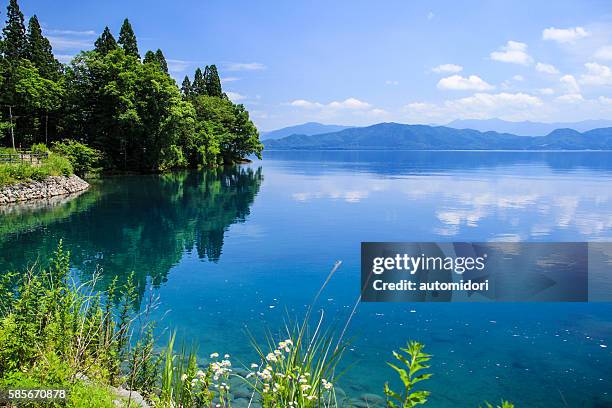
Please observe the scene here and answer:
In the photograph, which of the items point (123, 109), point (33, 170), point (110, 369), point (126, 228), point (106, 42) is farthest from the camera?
point (106, 42)

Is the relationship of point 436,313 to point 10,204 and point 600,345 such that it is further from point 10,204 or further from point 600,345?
point 10,204

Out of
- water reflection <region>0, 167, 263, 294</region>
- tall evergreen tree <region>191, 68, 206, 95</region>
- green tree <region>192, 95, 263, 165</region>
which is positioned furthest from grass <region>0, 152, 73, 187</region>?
tall evergreen tree <region>191, 68, 206, 95</region>

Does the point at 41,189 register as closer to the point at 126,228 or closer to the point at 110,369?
the point at 126,228

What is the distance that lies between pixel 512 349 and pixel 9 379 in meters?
9.91

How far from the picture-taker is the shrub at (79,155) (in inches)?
1911

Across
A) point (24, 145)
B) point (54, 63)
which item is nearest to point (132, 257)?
point (24, 145)

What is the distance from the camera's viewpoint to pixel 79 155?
166 feet

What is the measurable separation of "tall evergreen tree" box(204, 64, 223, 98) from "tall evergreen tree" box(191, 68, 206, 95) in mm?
1184

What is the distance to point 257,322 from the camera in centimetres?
1239

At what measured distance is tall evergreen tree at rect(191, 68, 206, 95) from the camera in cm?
9168

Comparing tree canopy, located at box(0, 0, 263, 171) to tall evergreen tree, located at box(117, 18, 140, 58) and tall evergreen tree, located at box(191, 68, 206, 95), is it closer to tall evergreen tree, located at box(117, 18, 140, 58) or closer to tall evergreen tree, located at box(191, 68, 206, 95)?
tall evergreen tree, located at box(117, 18, 140, 58)

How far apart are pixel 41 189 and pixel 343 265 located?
27183mm

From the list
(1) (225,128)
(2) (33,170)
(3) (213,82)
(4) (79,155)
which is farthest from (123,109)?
(3) (213,82)

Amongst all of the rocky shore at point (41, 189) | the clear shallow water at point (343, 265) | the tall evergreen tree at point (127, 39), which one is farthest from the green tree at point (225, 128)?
the clear shallow water at point (343, 265)
